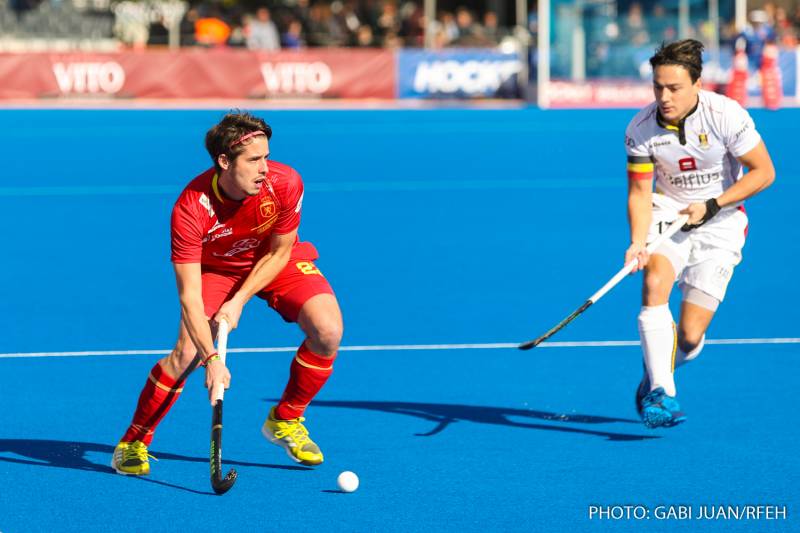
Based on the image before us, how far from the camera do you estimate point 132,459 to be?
5484 millimetres

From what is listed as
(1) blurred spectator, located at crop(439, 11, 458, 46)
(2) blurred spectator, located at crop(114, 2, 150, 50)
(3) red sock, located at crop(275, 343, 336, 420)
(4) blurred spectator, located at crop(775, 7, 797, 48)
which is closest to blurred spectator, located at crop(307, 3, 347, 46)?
(1) blurred spectator, located at crop(439, 11, 458, 46)

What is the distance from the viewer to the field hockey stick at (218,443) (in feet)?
16.5

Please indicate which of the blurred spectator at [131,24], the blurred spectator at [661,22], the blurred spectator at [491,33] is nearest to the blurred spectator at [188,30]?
the blurred spectator at [131,24]

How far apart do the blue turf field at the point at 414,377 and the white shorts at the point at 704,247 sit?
63 centimetres

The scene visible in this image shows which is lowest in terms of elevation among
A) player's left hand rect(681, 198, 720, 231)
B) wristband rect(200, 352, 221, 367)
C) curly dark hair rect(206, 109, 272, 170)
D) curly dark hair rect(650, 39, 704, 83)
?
wristband rect(200, 352, 221, 367)

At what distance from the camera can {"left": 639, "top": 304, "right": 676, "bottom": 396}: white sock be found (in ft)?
19.6

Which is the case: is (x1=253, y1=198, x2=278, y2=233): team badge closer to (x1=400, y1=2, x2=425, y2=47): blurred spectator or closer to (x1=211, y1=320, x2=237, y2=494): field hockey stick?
(x1=211, y1=320, x2=237, y2=494): field hockey stick

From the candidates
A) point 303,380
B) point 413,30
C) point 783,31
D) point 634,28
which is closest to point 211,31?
point 413,30

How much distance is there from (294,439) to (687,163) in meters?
2.09

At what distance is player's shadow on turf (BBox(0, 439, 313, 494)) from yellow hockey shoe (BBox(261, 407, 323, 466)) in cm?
5

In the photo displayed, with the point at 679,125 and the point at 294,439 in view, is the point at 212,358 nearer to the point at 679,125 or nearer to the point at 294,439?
the point at 294,439

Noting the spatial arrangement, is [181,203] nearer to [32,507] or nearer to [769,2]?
[32,507]

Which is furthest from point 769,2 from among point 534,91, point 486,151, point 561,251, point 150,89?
point 561,251

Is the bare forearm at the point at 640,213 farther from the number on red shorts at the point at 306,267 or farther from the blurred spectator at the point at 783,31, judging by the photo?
the blurred spectator at the point at 783,31
